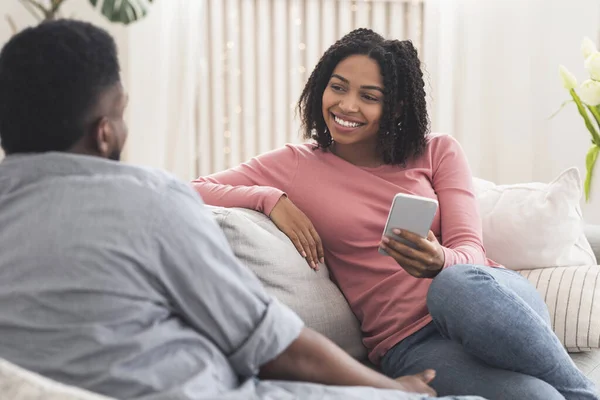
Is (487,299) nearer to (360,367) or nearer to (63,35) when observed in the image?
(360,367)

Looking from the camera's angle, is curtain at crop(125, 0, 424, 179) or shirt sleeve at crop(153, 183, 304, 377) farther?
curtain at crop(125, 0, 424, 179)

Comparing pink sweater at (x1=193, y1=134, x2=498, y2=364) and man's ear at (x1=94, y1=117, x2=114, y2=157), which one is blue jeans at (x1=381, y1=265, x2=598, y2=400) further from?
man's ear at (x1=94, y1=117, x2=114, y2=157)

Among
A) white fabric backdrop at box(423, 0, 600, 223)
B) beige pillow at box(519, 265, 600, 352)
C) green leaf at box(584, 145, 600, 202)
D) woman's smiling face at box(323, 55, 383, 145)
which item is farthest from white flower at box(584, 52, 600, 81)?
white fabric backdrop at box(423, 0, 600, 223)

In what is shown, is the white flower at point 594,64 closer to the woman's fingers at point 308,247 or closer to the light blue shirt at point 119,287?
the woman's fingers at point 308,247

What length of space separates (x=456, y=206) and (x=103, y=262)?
3.35 feet

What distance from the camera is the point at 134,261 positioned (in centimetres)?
89

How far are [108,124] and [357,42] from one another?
0.96m

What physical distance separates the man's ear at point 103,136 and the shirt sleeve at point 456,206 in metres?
0.80

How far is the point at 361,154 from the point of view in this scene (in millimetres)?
1840

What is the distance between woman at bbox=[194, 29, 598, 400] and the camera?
138cm

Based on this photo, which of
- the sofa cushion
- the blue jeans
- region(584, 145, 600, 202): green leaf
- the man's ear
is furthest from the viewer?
region(584, 145, 600, 202): green leaf

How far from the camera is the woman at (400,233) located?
138 cm

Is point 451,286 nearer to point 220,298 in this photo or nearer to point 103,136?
point 220,298

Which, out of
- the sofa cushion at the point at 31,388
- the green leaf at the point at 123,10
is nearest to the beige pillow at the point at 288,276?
the sofa cushion at the point at 31,388
